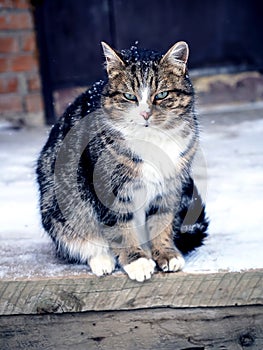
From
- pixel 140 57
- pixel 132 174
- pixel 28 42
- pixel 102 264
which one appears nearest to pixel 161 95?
pixel 140 57

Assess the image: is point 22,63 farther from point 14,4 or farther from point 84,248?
point 84,248

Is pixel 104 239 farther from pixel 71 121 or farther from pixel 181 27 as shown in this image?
pixel 181 27

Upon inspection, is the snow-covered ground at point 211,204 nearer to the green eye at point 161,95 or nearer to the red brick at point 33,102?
the red brick at point 33,102

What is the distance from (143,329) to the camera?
2145 millimetres

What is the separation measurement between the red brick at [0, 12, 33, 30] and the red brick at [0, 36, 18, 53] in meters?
0.06

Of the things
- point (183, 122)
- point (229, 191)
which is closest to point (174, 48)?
point (183, 122)

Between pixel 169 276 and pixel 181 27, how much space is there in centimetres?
258

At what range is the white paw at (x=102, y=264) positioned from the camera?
2.09 m

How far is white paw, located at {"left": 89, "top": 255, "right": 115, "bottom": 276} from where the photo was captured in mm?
2090

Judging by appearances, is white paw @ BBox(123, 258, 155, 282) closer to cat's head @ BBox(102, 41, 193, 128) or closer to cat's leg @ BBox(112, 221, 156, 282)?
cat's leg @ BBox(112, 221, 156, 282)

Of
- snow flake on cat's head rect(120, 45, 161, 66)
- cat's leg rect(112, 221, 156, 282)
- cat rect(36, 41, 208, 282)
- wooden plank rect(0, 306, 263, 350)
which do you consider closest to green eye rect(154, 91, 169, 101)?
cat rect(36, 41, 208, 282)

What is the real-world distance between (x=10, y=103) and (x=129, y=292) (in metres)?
2.24

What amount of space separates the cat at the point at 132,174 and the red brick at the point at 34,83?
1847 mm

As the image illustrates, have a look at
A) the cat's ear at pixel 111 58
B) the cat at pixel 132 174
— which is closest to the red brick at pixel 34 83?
the cat at pixel 132 174
